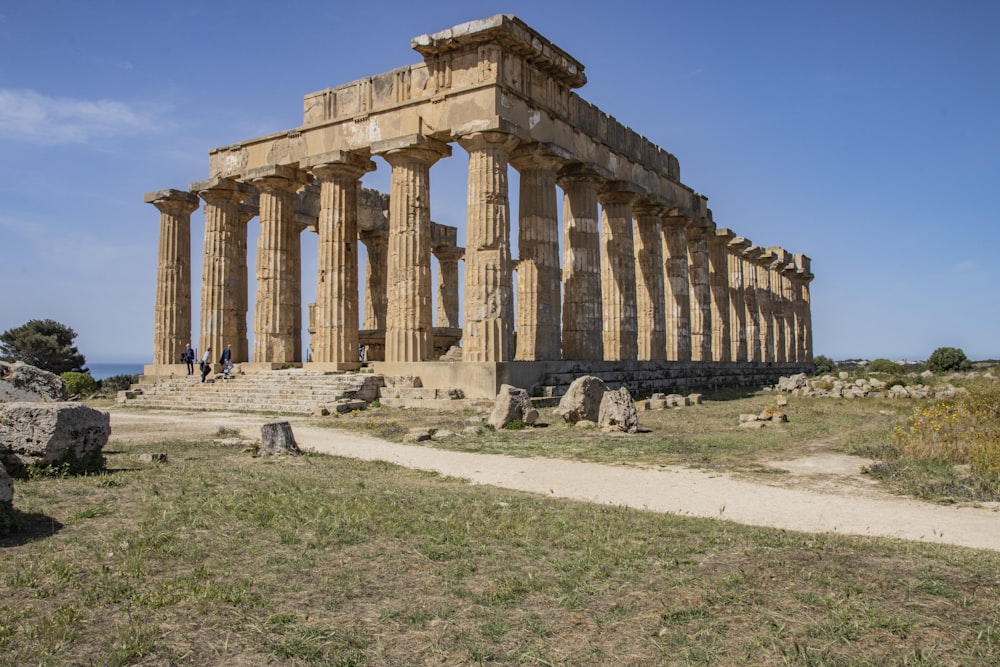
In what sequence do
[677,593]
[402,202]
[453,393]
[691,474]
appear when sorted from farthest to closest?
[402,202] → [453,393] → [691,474] → [677,593]

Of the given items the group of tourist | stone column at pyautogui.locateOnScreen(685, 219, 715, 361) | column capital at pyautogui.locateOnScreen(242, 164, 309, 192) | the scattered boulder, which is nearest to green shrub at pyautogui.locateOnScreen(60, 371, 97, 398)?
the group of tourist

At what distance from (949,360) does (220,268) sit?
42832 millimetres

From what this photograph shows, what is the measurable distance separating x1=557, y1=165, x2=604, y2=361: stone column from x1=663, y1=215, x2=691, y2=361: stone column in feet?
27.3

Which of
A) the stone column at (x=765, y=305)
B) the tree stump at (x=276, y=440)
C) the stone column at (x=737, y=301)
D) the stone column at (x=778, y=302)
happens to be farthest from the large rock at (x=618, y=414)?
the stone column at (x=778, y=302)

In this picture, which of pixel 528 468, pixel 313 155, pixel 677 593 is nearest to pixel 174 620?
pixel 677 593

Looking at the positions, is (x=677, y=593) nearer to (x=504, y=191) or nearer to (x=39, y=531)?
(x=39, y=531)

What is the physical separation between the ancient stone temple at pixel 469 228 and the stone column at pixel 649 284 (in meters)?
0.09

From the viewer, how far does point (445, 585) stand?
16.2ft

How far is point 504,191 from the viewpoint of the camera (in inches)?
848

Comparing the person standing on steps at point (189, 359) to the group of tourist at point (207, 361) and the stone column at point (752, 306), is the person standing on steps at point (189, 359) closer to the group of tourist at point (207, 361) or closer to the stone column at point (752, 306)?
the group of tourist at point (207, 361)

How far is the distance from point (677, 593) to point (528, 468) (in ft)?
19.4

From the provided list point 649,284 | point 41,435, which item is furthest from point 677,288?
point 41,435

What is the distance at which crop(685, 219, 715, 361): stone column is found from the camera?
34656 mm

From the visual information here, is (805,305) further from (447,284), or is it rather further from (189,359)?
(189,359)
